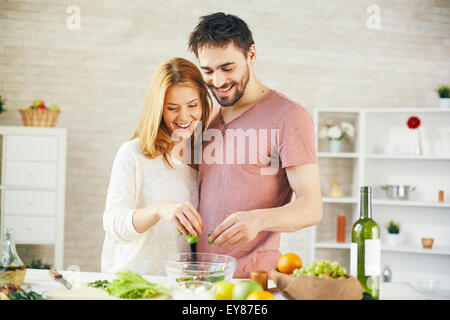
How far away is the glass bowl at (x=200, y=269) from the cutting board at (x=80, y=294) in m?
0.08

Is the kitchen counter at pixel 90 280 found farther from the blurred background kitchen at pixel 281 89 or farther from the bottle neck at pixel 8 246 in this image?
the blurred background kitchen at pixel 281 89

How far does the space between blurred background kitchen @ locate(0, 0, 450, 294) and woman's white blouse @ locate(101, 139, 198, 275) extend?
2676 millimetres

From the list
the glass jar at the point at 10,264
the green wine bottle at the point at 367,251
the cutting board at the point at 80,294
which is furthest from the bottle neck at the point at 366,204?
the glass jar at the point at 10,264

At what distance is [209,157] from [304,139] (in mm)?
436

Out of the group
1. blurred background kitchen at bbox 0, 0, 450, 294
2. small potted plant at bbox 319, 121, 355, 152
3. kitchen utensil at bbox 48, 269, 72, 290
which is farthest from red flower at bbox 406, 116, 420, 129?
kitchen utensil at bbox 48, 269, 72, 290

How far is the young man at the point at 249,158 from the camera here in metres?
1.93

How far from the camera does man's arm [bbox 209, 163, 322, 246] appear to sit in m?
1.70

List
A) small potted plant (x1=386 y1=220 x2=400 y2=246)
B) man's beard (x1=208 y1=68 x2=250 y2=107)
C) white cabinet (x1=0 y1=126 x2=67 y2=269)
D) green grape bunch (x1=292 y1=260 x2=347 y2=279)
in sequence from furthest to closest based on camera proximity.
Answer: small potted plant (x1=386 y1=220 x2=400 y2=246)
white cabinet (x1=0 y1=126 x2=67 y2=269)
man's beard (x1=208 y1=68 x2=250 y2=107)
green grape bunch (x1=292 y1=260 x2=347 y2=279)

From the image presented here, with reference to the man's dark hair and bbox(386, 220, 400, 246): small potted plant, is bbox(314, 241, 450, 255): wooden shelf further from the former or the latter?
the man's dark hair

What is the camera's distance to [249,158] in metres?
2.03

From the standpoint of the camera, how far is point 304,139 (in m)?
1.95
